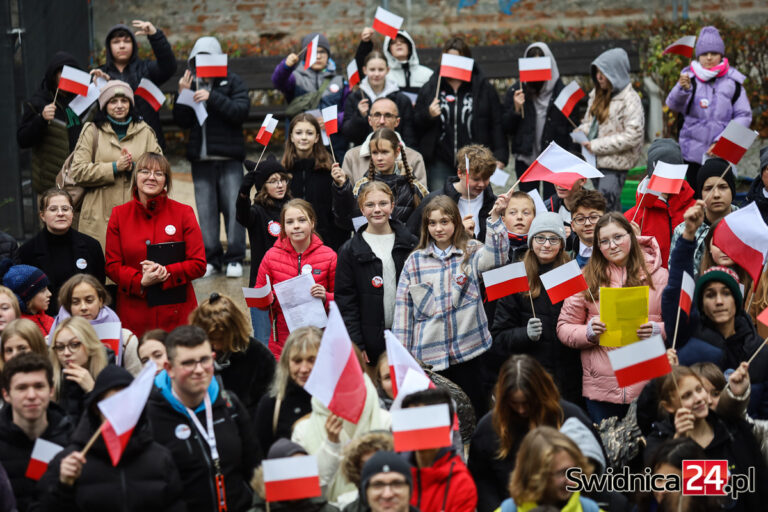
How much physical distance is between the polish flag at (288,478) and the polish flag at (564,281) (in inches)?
89.1

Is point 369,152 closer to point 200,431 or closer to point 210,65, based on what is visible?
point 210,65

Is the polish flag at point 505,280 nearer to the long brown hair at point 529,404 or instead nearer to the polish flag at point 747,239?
the polish flag at point 747,239

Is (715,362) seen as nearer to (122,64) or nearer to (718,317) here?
(718,317)

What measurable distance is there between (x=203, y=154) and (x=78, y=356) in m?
4.26

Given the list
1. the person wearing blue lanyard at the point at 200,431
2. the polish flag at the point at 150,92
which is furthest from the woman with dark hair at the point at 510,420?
→ the polish flag at the point at 150,92

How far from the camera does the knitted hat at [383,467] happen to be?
4758mm

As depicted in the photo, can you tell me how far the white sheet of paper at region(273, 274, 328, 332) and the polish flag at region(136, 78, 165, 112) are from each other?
308 centimetres

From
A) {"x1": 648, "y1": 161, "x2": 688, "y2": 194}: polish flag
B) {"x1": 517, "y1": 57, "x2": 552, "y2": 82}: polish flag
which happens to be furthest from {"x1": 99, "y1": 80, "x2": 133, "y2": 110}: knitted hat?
{"x1": 648, "y1": 161, "x2": 688, "y2": 194}: polish flag

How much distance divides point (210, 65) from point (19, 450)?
16.7ft

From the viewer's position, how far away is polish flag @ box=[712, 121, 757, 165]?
812cm

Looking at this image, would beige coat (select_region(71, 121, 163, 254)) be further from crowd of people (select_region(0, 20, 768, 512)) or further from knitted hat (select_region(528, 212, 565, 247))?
knitted hat (select_region(528, 212, 565, 247))

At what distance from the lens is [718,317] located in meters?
6.33

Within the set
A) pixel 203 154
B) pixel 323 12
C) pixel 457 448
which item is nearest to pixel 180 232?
pixel 203 154

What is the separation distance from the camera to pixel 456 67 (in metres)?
9.79
